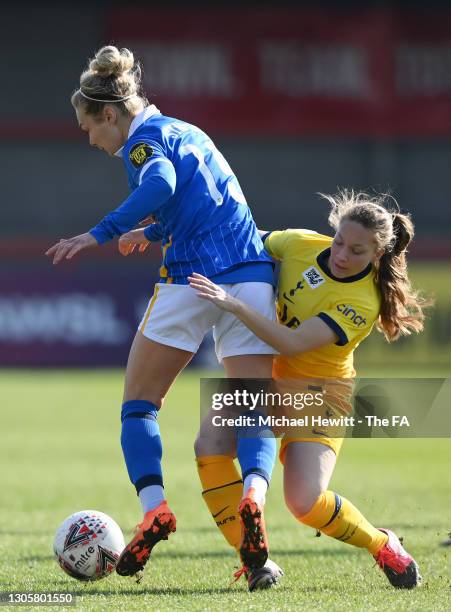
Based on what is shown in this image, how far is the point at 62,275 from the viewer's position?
Answer: 1822cm

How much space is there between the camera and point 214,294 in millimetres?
4418

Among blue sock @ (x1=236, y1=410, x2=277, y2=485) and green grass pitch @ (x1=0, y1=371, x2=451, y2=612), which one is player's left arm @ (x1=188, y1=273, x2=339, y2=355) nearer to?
blue sock @ (x1=236, y1=410, x2=277, y2=485)

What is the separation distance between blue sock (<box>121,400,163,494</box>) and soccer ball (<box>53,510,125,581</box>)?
320 mm

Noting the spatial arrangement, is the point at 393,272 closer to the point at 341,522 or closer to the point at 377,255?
the point at 377,255

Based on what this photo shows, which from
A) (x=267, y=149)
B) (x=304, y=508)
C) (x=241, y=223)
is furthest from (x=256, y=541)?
(x=267, y=149)

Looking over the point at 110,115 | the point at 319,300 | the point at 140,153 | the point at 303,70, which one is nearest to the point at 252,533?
the point at 319,300

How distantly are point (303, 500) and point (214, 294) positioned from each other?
830mm

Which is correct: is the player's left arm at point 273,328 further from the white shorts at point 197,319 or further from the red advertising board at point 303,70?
the red advertising board at point 303,70

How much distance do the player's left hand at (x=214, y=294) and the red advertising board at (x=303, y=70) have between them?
17772 mm

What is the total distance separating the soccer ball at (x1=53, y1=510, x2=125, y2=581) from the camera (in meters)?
4.64

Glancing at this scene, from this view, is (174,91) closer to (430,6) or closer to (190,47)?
(190,47)

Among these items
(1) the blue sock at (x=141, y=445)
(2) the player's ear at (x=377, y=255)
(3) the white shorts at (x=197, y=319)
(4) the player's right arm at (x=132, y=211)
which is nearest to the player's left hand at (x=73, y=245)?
(4) the player's right arm at (x=132, y=211)

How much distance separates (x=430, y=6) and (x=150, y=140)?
1899 cm

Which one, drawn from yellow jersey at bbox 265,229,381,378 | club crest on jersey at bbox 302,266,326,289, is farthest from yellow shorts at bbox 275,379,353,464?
club crest on jersey at bbox 302,266,326,289
